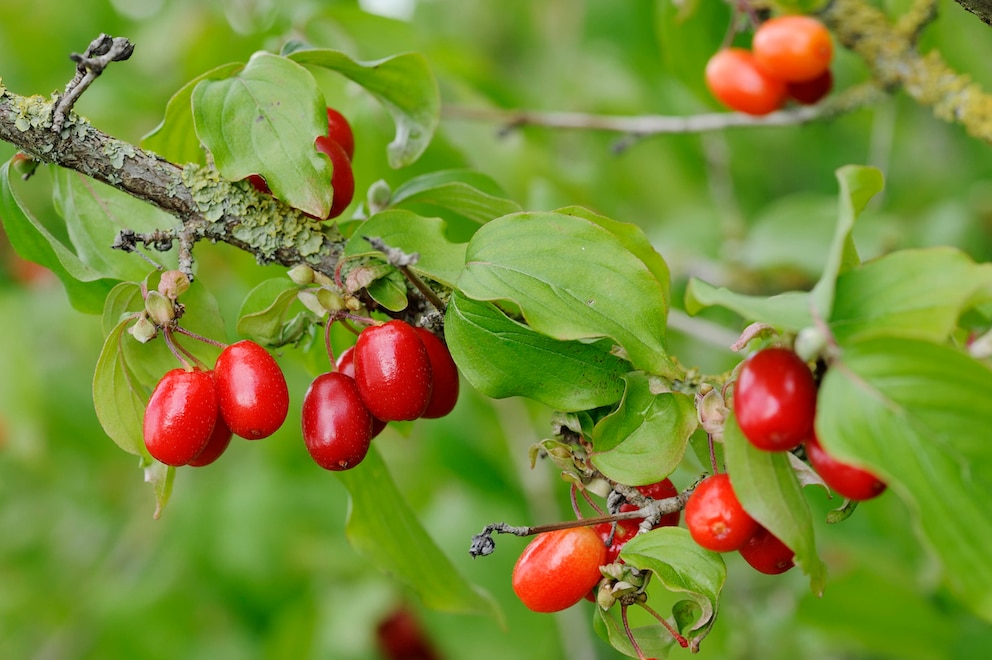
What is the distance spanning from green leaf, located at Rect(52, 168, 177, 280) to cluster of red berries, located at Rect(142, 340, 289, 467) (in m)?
0.33

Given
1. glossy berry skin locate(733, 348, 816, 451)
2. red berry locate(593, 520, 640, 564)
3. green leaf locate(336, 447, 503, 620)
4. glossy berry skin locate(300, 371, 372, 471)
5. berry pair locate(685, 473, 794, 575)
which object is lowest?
green leaf locate(336, 447, 503, 620)

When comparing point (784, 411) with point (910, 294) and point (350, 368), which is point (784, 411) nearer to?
point (910, 294)

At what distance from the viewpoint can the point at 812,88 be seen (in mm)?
2094

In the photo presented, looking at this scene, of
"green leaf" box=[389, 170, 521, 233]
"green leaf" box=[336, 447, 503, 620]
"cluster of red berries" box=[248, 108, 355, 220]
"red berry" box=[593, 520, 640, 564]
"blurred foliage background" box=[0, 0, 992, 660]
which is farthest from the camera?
"blurred foliage background" box=[0, 0, 992, 660]

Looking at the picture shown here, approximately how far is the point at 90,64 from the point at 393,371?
569 millimetres

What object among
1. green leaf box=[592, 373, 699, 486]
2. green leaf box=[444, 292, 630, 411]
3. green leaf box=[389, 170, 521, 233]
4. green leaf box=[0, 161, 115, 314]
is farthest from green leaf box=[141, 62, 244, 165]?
green leaf box=[592, 373, 699, 486]

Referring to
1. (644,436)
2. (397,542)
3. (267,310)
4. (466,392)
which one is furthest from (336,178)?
(466,392)

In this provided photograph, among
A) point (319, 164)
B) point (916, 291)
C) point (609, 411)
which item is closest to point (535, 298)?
point (609, 411)

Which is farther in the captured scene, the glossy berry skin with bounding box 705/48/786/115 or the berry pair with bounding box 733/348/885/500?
the glossy berry skin with bounding box 705/48/786/115

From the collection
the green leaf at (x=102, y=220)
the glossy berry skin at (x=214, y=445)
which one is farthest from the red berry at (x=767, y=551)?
the green leaf at (x=102, y=220)

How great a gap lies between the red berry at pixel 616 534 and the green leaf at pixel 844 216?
434 mm

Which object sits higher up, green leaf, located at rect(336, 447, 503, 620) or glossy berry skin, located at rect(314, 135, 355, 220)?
glossy berry skin, located at rect(314, 135, 355, 220)

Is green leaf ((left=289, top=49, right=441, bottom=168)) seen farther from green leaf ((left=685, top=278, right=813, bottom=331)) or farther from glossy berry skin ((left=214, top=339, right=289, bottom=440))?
green leaf ((left=685, top=278, right=813, bottom=331))

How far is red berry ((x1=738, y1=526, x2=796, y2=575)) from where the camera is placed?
46.6 inches
